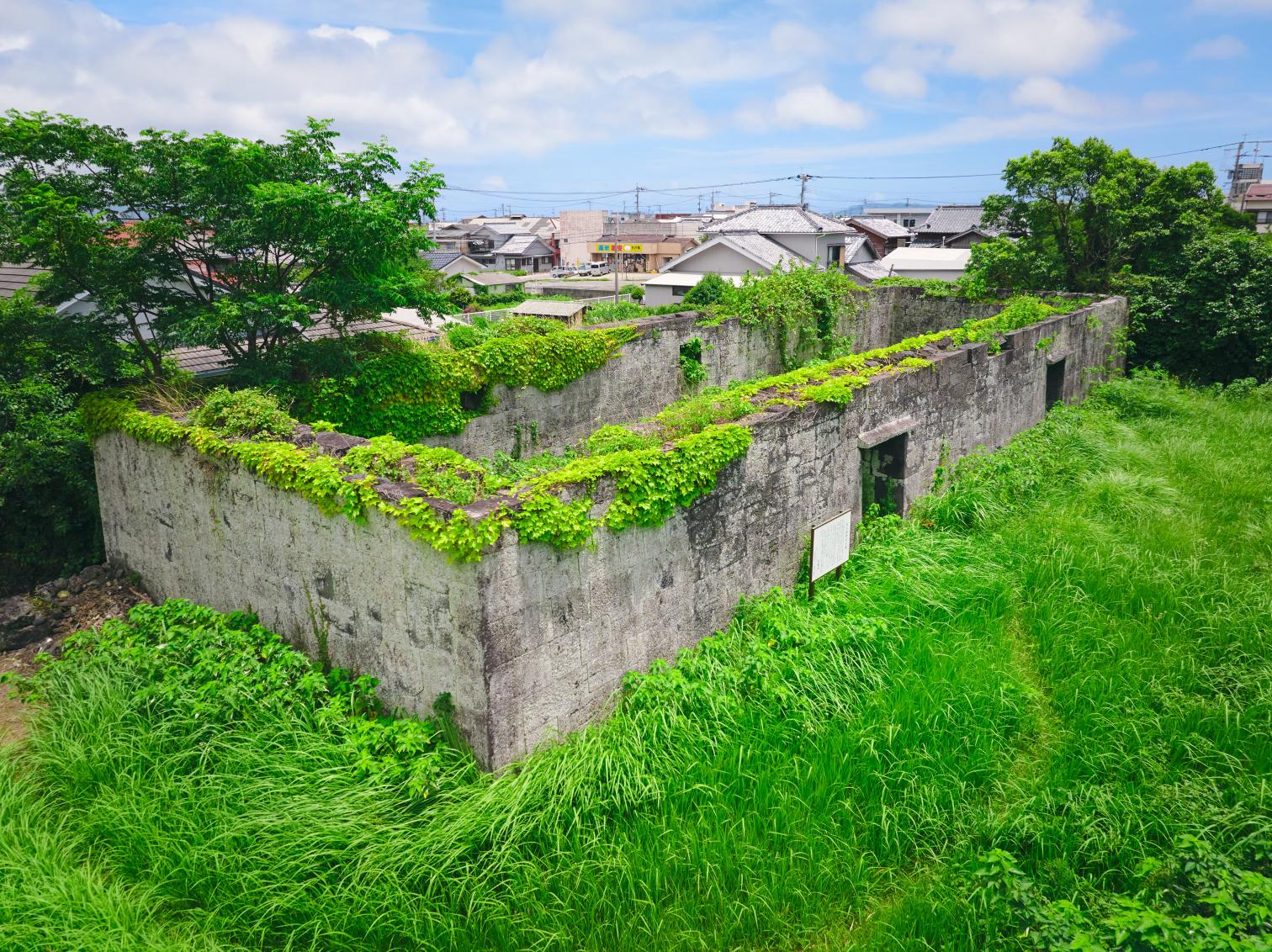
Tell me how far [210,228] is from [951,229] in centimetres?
4707

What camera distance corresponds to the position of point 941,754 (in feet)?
17.3

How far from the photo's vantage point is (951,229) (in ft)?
155

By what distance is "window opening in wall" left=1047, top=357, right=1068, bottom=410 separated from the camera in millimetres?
13570

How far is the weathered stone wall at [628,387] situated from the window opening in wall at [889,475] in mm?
3880

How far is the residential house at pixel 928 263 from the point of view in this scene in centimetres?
3381

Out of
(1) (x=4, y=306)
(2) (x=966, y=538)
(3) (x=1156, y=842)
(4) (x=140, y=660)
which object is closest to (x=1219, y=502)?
(2) (x=966, y=538)

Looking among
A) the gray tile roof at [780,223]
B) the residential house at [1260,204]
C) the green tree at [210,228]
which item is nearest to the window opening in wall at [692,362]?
the green tree at [210,228]

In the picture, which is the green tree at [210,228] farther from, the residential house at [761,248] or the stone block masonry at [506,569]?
the residential house at [761,248]

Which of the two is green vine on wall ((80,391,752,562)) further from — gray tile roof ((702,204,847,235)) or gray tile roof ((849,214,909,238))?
gray tile roof ((849,214,909,238))

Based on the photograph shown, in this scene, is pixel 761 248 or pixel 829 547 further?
pixel 761 248

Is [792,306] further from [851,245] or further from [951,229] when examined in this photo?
[951,229]

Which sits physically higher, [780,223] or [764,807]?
[780,223]

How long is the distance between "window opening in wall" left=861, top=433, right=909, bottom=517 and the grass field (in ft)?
7.06

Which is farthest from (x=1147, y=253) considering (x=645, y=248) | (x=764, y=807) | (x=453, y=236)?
(x=453, y=236)
